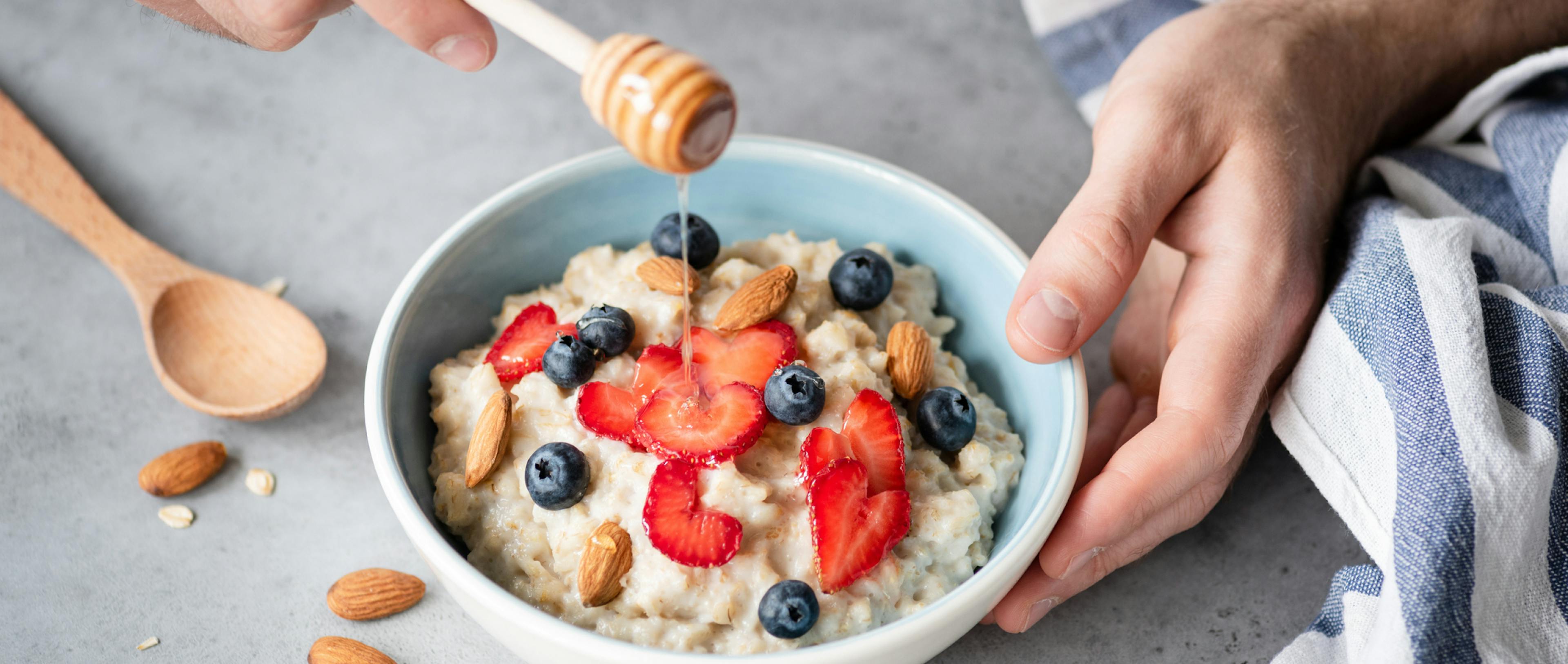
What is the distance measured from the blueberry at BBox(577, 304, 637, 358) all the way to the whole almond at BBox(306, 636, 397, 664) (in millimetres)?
731

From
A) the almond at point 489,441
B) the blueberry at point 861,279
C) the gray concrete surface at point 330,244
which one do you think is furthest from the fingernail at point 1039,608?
the almond at point 489,441

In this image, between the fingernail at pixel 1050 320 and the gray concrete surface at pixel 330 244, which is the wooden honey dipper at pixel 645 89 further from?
the gray concrete surface at pixel 330 244

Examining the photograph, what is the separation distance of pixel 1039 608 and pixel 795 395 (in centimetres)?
64

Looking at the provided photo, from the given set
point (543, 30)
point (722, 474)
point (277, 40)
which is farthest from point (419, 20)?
point (722, 474)

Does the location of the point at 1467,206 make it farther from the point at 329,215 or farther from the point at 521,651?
the point at 329,215

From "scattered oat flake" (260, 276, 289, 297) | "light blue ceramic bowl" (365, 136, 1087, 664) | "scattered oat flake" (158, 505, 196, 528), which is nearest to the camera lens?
"light blue ceramic bowl" (365, 136, 1087, 664)

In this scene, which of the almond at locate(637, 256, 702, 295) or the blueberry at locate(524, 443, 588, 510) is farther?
the almond at locate(637, 256, 702, 295)

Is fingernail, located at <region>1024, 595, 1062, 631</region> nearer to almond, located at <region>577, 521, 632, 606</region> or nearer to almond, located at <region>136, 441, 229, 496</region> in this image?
almond, located at <region>577, 521, 632, 606</region>

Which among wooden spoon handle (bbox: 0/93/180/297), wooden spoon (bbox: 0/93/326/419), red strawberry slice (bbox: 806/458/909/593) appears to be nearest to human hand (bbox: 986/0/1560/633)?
red strawberry slice (bbox: 806/458/909/593)

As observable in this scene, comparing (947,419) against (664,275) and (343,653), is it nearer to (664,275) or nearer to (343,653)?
(664,275)

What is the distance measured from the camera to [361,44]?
10.9ft

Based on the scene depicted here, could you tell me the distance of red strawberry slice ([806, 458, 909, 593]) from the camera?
165 centimetres

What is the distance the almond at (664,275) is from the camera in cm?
202

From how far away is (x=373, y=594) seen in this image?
6.57ft
